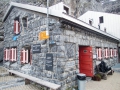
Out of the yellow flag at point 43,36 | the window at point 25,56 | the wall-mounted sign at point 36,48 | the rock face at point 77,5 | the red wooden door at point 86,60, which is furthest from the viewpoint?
the rock face at point 77,5

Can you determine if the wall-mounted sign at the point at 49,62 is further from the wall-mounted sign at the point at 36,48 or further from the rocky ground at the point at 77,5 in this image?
the rocky ground at the point at 77,5

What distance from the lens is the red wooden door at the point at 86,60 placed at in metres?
6.41

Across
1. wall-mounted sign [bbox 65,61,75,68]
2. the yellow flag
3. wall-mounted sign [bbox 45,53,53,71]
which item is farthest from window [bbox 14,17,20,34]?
wall-mounted sign [bbox 65,61,75,68]

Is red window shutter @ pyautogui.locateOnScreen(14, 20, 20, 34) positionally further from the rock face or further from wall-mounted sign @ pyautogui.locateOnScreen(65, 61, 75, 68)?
the rock face

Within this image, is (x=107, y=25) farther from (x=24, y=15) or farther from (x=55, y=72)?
(x=55, y=72)

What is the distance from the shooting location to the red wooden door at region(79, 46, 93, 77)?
6414 millimetres

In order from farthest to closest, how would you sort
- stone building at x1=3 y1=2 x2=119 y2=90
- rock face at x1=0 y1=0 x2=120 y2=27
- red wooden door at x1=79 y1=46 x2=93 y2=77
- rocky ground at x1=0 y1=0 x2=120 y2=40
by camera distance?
rock face at x1=0 y1=0 x2=120 y2=27
rocky ground at x1=0 y1=0 x2=120 y2=40
red wooden door at x1=79 y1=46 x2=93 y2=77
stone building at x1=3 y1=2 x2=119 y2=90

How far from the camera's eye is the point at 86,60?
6.63 metres

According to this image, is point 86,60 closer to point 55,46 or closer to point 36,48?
point 55,46

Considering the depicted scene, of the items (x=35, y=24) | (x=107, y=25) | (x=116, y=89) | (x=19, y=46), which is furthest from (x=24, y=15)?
(x=107, y=25)

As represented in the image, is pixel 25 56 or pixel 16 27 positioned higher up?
pixel 16 27

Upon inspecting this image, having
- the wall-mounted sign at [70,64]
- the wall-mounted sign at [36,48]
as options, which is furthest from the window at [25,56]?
the wall-mounted sign at [70,64]

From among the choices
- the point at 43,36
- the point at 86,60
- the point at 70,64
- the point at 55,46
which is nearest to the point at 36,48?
the point at 43,36

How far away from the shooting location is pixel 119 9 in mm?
22266
